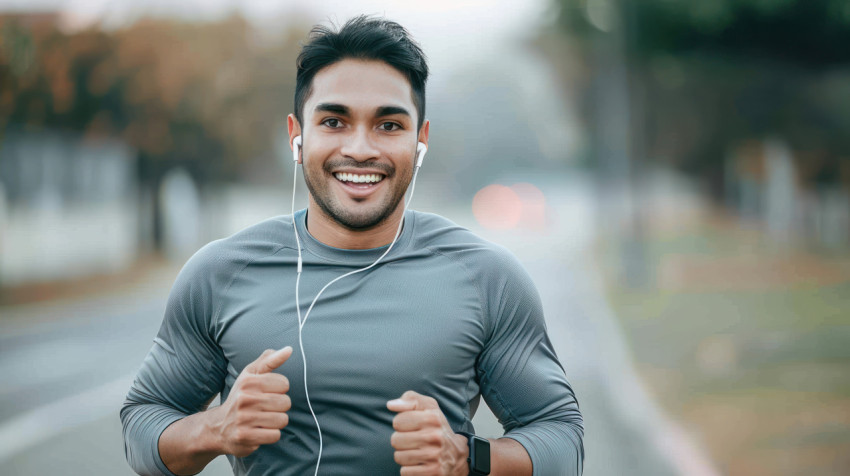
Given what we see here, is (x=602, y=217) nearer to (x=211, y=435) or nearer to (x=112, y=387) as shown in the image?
(x=112, y=387)

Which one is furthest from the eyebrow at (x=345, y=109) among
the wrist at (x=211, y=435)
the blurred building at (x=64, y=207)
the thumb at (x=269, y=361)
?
the blurred building at (x=64, y=207)

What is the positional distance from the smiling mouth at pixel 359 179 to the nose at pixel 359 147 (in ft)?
0.16

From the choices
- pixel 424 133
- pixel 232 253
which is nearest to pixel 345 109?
pixel 424 133

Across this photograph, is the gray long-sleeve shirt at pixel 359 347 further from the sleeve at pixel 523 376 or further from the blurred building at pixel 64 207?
the blurred building at pixel 64 207

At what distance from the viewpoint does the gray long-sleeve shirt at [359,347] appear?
235 cm

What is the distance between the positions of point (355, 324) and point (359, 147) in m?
0.47

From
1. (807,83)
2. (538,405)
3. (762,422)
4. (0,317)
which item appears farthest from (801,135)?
(538,405)

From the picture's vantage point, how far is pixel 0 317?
54.1 ft

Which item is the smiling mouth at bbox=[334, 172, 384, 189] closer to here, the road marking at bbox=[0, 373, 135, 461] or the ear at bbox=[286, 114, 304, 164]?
the ear at bbox=[286, 114, 304, 164]

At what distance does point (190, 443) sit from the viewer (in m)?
2.32

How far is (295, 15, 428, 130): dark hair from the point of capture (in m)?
2.52

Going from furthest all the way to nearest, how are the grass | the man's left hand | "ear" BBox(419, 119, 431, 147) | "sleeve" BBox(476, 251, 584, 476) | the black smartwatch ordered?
the grass
"ear" BBox(419, 119, 431, 147)
"sleeve" BBox(476, 251, 584, 476)
the black smartwatch
the man's left hand

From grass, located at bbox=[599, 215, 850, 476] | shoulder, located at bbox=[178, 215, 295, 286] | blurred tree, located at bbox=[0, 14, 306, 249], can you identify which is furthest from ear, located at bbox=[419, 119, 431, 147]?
blurred tree, located at bbox=[0, 14, 306, 249]

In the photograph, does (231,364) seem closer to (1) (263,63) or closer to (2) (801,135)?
(2) (801,135)
